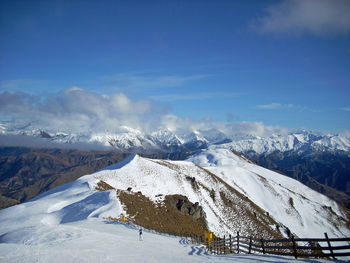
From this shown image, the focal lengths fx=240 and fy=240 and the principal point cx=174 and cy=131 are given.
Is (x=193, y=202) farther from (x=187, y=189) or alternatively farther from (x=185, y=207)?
(x=185, y=207)

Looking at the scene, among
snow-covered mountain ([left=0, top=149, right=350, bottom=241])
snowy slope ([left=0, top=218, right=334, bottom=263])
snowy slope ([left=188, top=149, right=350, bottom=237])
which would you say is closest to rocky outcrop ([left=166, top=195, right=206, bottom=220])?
snow-covered mountain ([left=0, top=149, right=350, bottom=241])

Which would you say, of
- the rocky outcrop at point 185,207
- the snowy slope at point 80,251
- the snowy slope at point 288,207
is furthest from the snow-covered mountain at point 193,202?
the snowy slope at point 80,251

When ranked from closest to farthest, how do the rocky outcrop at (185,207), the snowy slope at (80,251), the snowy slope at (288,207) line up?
the snowy slope at (80,251), the rocky outcrop at (185,207), the snowy slope at (288,207)

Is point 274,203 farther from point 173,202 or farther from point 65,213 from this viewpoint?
point 65,213

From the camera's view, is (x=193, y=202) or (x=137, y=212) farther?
(x=193, y=202)

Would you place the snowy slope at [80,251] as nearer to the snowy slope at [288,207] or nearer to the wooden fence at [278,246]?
the wooden fence at [278,246]

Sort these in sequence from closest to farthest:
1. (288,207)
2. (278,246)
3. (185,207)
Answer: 1. (278,246)
2. (185,207)
3. (288,207)

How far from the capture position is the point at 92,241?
62.5ft

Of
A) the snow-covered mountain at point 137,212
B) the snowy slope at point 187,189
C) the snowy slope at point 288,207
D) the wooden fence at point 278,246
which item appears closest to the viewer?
the wooden fence at point 278,246

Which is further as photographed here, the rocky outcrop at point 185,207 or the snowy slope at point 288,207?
the snowy slope at point 288,207

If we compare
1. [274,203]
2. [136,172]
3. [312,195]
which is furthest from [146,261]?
[312,195]

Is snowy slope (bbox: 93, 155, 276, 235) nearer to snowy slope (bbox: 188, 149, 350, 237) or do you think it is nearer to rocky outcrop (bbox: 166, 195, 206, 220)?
rocky outcrop (bbox: 166, 195, 206, 220)

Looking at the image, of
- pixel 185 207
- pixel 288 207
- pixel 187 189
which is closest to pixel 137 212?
pixel 185 207

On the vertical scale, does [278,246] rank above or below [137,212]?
below
